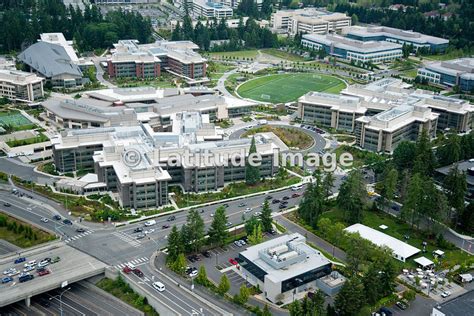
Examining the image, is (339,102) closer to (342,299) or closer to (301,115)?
(301,115)

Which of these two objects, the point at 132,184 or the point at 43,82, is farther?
the point at 43,82

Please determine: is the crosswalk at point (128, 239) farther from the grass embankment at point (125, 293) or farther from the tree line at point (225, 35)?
the tree line at point (225, 35)

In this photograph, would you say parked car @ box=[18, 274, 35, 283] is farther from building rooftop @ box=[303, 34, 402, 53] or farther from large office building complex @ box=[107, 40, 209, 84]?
building rooftop @ box=[303, 34, 402, 53]

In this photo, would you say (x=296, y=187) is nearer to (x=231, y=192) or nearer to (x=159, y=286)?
(x=231, y=192)

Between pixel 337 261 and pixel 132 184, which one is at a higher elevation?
pixel 132 184

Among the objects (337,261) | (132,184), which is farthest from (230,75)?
(337,261)
